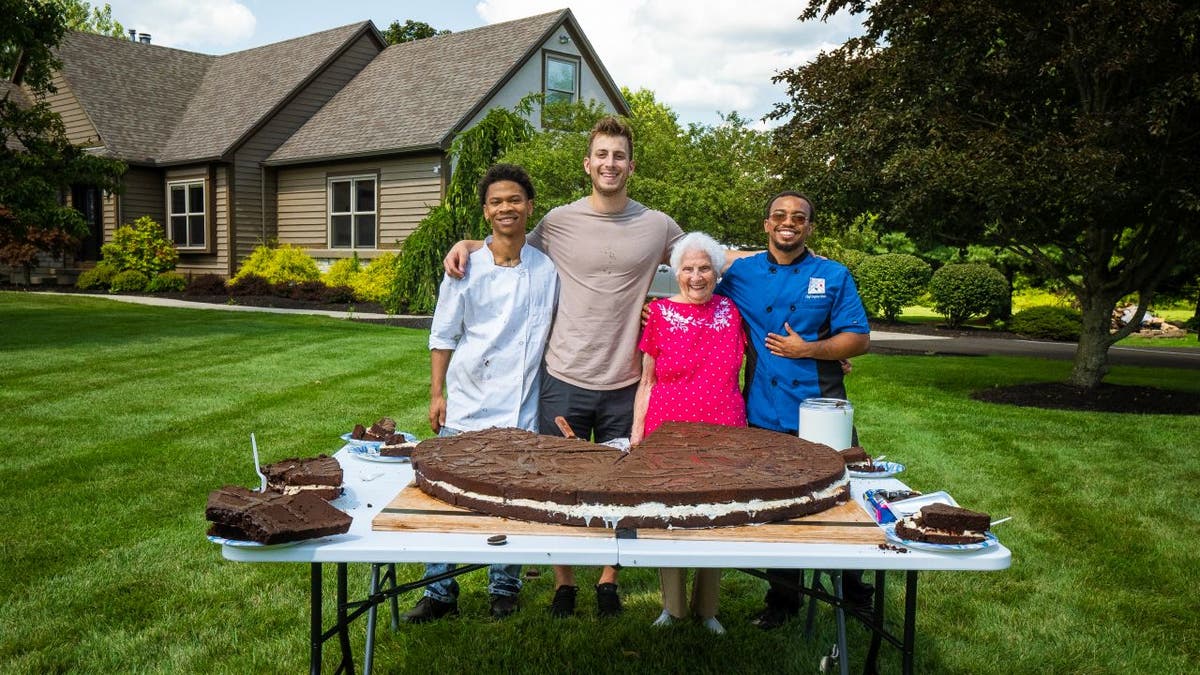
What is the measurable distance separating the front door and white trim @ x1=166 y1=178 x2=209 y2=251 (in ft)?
7.14

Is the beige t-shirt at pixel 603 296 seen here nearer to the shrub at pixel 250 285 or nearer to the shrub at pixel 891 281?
the shrub at pixel 250 285

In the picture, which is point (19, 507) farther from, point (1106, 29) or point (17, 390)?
point (1106, 29)

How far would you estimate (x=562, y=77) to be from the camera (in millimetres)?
21281

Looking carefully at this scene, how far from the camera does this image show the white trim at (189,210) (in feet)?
74.4

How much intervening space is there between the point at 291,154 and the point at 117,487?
17233 millimetres

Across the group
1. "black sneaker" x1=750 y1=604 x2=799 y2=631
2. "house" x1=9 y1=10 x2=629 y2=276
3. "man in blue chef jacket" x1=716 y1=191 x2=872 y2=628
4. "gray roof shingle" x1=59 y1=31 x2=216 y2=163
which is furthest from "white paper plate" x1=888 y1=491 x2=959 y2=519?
"gray roof shingle" x1=59 y1=31 x2=216 y2=163

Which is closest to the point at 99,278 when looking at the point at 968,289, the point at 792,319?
the point at 968,289

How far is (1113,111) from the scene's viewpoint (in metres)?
8.83

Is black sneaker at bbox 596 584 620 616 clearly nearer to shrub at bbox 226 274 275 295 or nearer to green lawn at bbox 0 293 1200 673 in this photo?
green lawn at bbox 0 293 1200 673

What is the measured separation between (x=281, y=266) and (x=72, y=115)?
853 centimetres

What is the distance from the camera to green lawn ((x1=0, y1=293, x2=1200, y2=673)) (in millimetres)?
3766

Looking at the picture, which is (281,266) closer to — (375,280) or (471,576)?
(375,280)

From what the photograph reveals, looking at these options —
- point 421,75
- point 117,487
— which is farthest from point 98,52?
point 117,487

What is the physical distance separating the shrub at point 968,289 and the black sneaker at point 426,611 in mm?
19501
